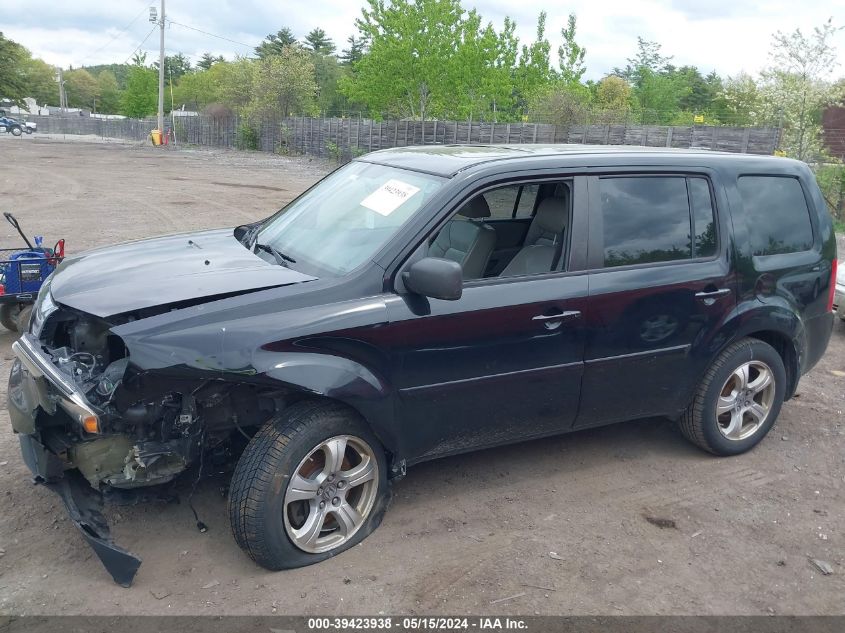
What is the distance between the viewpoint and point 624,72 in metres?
63.1

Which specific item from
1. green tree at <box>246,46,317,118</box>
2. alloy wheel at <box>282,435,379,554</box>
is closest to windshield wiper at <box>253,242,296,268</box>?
alloy wheel at <box>282,435,379,554</box>

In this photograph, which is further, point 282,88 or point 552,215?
point 282,88

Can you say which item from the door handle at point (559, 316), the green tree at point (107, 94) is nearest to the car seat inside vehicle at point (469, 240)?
the door handle at point (559, 316)

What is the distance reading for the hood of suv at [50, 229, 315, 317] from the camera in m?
3.51

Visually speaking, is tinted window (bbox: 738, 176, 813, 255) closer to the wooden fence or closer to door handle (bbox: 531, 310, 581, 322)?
door handle (bbox: 531, 310, 581, 322)

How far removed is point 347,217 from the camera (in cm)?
427

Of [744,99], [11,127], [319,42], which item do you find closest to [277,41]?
[319,42]

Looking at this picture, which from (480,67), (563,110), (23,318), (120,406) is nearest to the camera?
(120,406)

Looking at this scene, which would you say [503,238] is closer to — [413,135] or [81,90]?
[413,135]

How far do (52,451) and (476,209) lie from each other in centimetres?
248

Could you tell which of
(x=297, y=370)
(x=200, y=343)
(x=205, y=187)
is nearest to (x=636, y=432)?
(x=297, y=370)

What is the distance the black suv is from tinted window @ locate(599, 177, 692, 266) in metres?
0.01

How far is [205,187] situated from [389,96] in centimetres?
2017

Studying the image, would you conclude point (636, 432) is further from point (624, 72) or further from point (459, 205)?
point (624, 72)
